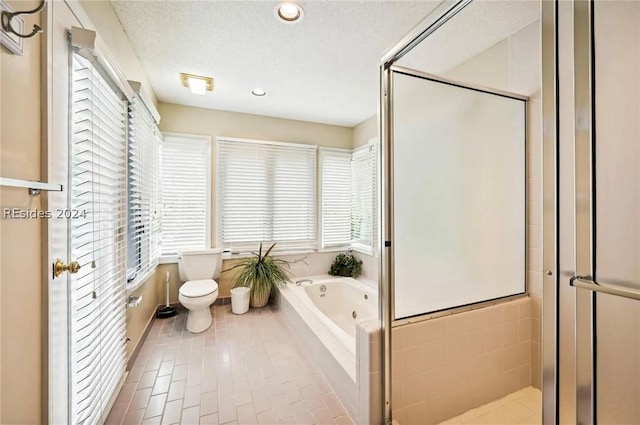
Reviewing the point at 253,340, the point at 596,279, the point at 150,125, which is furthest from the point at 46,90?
the point at 253,340

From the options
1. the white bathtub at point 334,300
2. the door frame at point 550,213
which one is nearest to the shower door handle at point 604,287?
the door frame at point 550,213

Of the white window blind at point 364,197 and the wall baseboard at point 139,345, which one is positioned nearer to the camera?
the wall baseboard at point 139,345

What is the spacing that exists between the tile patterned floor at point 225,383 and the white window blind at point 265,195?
1.27 m

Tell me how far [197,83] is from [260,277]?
216cm

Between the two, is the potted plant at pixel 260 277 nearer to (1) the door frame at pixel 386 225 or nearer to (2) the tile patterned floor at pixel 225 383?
(2) the tile patterned floor at pixel 225 383

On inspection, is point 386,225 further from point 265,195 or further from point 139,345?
point 265,195

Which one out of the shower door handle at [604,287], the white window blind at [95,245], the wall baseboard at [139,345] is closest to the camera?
the shower door handle at [604,287]

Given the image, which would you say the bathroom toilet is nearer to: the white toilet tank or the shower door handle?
the white toilet tank

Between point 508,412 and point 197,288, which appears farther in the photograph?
point 197,288

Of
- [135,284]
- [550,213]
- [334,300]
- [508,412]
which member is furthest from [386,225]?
[334,300]

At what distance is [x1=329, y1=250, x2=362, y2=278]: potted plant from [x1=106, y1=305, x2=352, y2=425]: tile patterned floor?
1308mm

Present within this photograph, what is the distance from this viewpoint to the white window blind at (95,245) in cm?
120

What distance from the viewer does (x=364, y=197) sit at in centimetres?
370

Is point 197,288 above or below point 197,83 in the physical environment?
below
